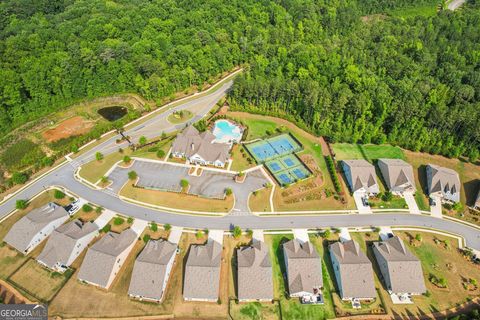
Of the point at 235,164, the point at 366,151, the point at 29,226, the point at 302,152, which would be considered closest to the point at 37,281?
the point at 29,226

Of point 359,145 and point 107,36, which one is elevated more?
point 107,36

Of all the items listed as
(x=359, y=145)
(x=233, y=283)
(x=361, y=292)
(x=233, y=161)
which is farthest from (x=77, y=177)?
(x=359, y=145)

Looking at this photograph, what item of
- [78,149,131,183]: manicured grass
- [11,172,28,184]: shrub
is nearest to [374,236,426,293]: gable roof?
[78,149,131,183]: manicured grass

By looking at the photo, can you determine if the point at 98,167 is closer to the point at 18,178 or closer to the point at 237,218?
A: the point at 18,178

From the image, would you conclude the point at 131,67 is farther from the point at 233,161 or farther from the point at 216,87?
the point at 233,161

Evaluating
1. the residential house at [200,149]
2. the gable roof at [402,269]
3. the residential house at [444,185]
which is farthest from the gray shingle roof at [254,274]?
the residential house at [444,185]

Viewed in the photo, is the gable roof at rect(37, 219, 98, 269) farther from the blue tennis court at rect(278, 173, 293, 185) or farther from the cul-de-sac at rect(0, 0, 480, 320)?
the blue tennis court at rect(278, 173, 293, 185)
